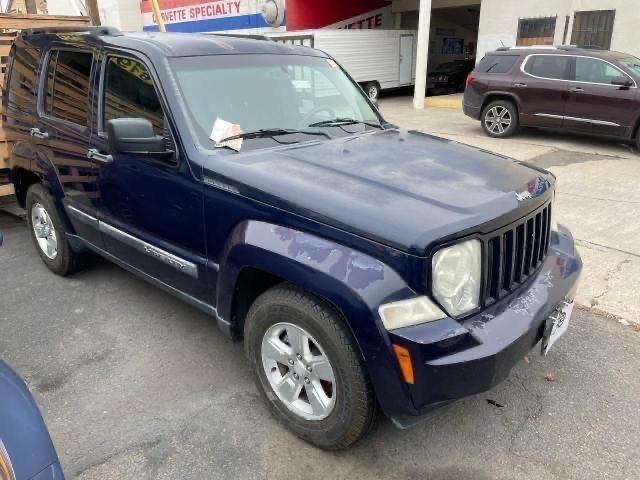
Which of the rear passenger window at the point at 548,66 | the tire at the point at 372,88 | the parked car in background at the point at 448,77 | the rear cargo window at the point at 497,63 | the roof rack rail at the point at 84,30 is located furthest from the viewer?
the parked car in background at the point at 448,77

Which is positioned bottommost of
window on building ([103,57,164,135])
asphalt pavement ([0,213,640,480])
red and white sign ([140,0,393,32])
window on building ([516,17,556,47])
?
asphalt pavement ([0,213,640,480])

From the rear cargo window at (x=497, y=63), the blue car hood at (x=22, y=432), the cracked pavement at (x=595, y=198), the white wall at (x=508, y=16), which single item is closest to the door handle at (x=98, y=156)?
the blue car hood at (x=22, y=432)

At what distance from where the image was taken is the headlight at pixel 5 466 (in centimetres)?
149

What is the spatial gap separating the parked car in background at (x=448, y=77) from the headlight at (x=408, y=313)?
18743 mm

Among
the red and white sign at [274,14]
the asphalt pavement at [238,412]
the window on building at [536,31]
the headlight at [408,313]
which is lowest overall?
the asphalt pavement at [238,412]

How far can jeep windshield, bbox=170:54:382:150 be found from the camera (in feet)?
9.89

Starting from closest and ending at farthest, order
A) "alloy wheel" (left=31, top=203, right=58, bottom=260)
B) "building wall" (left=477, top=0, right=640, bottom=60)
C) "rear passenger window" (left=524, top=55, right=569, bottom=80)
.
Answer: "alloy wheel" (left=31, top=203, right=58, bottom=260), "rear passenger window" (left=524, top=55, right=569, bottom=80), "building wall" (left=477, top=0, right=640, bottom=60)

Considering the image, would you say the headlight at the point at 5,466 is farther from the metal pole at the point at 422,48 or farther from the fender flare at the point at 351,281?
the metal pole at the point at 422,48

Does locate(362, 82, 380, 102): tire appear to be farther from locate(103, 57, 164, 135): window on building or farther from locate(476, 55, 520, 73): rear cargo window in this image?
locate(103, 57, 164, 135): window on building

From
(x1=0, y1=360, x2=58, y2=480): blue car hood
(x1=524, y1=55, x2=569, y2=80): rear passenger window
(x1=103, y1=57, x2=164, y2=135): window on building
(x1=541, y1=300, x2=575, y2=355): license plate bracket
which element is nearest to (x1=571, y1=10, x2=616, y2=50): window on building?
(x1=524, y1=55, x2=569, y2=80): rear passenger window

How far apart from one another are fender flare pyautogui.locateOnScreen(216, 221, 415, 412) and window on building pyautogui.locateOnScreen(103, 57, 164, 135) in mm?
1162

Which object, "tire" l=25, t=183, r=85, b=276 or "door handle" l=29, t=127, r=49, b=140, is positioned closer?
"door handle" l=29, t=127, r=49, b=140

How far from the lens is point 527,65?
10008 millimetres

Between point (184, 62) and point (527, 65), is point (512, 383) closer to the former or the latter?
point (184, 62)
